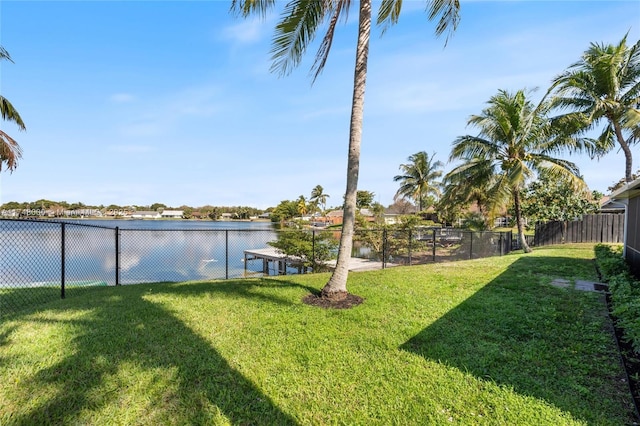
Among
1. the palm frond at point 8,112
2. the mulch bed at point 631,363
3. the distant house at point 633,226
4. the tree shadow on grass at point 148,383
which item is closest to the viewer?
the tree shadow on grass at point 148,383

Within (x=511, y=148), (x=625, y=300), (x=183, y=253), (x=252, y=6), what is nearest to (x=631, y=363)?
(x=625, y=300)

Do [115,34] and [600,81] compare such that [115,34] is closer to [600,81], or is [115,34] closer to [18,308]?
[18,308]

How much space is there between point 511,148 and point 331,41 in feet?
34.9

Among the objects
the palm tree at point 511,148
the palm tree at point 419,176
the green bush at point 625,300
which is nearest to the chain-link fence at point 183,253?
the palm tree at point 511,148

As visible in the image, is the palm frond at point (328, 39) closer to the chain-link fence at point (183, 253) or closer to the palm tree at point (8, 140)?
the chain-link fence at point (183, 253)

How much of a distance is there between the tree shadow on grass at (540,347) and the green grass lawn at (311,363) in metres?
0.02

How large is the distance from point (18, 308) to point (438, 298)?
264 inches

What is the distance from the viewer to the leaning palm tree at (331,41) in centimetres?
517

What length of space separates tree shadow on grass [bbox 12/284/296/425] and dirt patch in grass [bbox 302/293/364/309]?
1924mm

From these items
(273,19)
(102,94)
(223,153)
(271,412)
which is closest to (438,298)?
(271,412)

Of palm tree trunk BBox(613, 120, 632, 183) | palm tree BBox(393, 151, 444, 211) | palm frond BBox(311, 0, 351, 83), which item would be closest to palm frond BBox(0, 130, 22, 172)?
palm frond BBox(311, 0, 351, 83)

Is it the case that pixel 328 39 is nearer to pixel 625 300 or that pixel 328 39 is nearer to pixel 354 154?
pixel 354 154

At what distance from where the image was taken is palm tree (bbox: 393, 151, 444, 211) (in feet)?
107

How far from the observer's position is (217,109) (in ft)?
40.0
